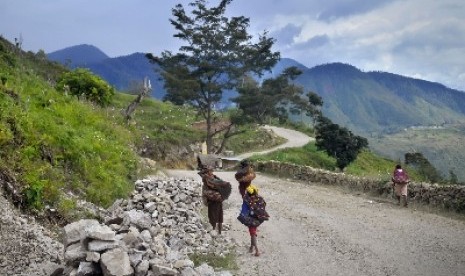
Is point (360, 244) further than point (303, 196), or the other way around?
point (303, 196)

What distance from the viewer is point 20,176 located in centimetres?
961

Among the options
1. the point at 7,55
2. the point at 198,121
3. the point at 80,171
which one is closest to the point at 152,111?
the point at 198,121

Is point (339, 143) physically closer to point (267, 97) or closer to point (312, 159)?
point (312, 159)

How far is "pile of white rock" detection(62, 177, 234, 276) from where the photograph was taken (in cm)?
686

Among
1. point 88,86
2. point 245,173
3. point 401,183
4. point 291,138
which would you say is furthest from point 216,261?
point 291,138

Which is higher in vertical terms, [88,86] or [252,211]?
[88,86]

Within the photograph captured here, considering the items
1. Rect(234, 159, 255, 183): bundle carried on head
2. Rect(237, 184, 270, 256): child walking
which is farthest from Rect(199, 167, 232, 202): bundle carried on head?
Rect(237, 184, 270, 256): child walking

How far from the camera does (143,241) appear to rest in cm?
809

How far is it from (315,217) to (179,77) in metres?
22.7

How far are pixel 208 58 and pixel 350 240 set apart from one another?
2517cm

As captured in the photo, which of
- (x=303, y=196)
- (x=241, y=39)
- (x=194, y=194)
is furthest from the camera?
(x=241, y=39)

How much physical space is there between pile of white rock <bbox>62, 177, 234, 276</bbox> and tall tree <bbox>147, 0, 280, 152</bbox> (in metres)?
22.5

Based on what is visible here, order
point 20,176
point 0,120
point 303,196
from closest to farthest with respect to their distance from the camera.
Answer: point 20,176 → point 0,120 → point 303,196

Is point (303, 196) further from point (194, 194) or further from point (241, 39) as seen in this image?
point (241, 39)
